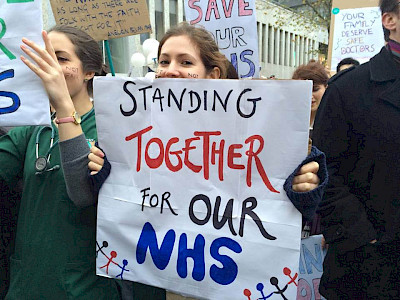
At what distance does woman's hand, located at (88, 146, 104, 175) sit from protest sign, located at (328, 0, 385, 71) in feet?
12.2

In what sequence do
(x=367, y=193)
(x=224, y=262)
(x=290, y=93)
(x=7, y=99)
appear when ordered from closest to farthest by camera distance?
(x=290, y=93) → (x=224, y=262) → (x=7, y=99) → (x=367, y=193)

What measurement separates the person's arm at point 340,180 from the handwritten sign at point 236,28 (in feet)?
5.96

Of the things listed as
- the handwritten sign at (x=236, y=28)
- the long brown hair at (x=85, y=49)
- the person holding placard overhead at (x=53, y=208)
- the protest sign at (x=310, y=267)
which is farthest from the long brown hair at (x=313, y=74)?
the person holding placard overhead at (x=53, y=208)

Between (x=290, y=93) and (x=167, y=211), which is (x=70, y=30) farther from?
(x=290, y=93)

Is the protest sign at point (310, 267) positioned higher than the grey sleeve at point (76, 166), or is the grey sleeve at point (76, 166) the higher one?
the grey sleeve at point (76, 166)

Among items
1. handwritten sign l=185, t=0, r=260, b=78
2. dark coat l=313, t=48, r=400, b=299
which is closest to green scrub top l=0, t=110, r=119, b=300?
dark coat l=313, t=48, r=400, b=299

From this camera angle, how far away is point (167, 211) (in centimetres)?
147

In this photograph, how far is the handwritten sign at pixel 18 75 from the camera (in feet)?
4.95

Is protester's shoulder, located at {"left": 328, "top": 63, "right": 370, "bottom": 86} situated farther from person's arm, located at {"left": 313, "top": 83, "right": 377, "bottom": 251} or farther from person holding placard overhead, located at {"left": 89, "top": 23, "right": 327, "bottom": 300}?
person holding placard overhead, located at {"left": 89, "top": 23, "right": 327, "bottom": 300}

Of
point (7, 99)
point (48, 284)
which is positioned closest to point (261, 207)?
point (48, 284)

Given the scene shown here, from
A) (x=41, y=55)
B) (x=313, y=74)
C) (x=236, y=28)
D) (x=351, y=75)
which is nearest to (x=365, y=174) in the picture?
(x=351, y=75)

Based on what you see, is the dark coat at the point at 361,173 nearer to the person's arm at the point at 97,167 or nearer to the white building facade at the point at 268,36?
the person's arm at the point at 97,167

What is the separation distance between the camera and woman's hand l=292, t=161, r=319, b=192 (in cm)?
128

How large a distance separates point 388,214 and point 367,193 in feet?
0.35
